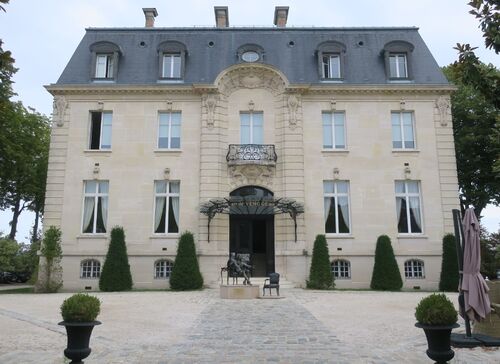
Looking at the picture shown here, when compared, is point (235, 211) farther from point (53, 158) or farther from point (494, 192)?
point (494, 192)

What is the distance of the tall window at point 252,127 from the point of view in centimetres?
2303

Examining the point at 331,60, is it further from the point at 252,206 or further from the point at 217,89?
the point at 252,206

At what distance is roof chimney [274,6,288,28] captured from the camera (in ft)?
89.6

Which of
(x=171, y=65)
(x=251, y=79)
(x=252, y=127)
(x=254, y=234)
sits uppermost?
(x=171, y=65)

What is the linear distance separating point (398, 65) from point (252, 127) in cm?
824

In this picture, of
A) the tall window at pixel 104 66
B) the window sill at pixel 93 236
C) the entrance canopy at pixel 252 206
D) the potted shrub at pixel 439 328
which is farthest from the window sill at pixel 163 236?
the potted shrub at pixel 439 328

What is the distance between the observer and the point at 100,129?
23.1 m

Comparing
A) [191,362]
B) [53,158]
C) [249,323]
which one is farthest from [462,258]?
[53,158]

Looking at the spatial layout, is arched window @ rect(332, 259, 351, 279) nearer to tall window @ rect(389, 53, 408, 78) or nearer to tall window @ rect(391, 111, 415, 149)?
tall window @ rect(391, 111, 415, 149)

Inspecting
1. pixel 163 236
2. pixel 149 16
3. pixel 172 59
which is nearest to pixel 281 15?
pixel 172 59

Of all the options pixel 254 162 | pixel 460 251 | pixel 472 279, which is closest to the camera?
pixel 472 279

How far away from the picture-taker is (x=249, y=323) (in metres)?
10.7

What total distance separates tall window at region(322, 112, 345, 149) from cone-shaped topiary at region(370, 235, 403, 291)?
205 inches

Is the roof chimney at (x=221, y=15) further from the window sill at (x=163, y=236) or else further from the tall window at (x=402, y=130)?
the window sill at (x=163, y=236)
